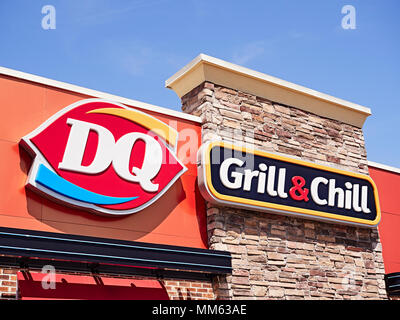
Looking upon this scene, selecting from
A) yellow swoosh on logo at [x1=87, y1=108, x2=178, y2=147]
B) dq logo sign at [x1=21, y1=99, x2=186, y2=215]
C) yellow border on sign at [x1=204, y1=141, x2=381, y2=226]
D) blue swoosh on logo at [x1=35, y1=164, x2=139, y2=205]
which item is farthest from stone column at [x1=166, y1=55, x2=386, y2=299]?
blue swoosh on logo at [x1=35, y1=164, x2=139, y2=205]

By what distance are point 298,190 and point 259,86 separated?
246 centimetres

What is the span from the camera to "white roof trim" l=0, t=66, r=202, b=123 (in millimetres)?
9297

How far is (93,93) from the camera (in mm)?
10148

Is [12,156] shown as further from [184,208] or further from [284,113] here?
[284,113]

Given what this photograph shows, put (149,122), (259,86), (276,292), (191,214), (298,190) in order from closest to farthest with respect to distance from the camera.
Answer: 1. (149,122)
2. (191,214)
3. (276,292)
4. (298,190)
5. (259,86)

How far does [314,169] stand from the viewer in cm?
1230

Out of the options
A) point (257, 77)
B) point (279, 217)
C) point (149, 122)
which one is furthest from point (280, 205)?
point (149, 122)

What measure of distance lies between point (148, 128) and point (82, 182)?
1856 millimetres

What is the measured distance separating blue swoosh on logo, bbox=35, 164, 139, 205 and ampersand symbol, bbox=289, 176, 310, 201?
4053mm

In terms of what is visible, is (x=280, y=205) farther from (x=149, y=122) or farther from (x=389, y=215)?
(x=389, y=215)

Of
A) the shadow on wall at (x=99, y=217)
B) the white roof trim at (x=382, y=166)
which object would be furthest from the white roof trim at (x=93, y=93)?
the white roof trim at (x=382, y=166)

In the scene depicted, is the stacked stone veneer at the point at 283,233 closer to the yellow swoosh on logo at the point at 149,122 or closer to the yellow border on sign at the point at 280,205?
the yellow border on sign at the point at 280,205

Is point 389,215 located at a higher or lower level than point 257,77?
lower
